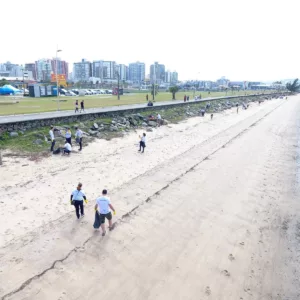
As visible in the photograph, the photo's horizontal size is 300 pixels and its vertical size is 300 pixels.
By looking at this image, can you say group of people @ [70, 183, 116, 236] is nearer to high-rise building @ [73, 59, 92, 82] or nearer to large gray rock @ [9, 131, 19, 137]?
large gray rock @ [9, 131, 19, 137]

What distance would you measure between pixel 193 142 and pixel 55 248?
52.9ft

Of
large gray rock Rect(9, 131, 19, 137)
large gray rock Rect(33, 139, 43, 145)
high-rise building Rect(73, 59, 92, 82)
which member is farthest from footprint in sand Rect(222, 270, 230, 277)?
high-rise building Rect(73, 59, 92, 82)

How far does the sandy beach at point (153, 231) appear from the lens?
6.19 metres

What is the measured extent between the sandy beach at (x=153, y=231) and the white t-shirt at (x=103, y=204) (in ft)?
2.59

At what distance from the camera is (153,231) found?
838cm

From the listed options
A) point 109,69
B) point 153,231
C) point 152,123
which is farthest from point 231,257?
point 109,69

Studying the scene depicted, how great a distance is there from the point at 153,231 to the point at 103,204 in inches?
74.4

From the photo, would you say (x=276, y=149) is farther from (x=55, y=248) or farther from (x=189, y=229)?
(x=55, y=248)

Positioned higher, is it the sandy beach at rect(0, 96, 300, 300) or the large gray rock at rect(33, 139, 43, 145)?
the large gray rock at rect(33, 139, 43, 145)

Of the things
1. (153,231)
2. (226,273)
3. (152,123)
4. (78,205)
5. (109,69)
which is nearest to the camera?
(226,273)

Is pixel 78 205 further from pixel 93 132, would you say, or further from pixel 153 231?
pixel 93 132

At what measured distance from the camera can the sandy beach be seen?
6.19 metres

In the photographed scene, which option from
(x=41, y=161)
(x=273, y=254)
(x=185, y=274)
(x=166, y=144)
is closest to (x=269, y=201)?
(x=273, y=254)

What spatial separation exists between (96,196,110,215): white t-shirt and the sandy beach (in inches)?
31.1
